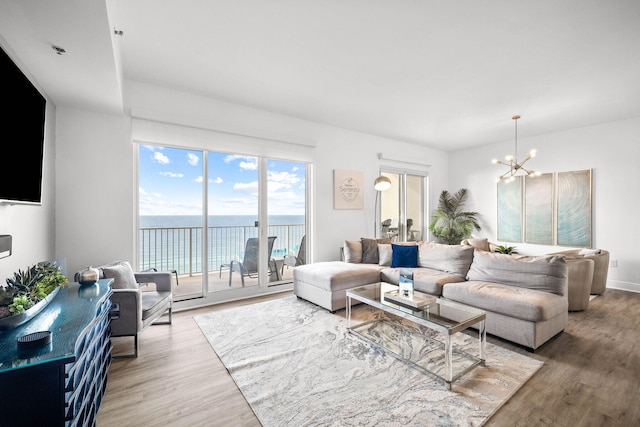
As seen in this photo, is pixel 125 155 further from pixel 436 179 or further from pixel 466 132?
pixel 436 179

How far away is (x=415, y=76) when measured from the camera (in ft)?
10.5

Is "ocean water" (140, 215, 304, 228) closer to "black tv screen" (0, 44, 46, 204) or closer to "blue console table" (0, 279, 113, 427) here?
"black tv screen" (0, 44, 46, 204)

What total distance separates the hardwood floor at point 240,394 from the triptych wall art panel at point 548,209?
2.64m

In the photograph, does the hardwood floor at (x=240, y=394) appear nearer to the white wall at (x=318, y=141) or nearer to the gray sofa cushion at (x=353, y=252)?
the gray sofa cushion at (x=353, y=252)

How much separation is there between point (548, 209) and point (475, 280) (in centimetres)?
331

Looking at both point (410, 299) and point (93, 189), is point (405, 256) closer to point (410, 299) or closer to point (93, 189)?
point (410, 299)

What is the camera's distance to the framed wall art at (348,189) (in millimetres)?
5047

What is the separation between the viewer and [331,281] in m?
3.47

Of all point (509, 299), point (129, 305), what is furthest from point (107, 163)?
point (509, 299)

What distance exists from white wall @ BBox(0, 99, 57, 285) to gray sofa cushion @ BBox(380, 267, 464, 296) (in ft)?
11.8

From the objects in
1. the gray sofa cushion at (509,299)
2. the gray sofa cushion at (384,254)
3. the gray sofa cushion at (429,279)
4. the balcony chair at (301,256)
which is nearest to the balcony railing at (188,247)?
the balcony chair at (301,256)

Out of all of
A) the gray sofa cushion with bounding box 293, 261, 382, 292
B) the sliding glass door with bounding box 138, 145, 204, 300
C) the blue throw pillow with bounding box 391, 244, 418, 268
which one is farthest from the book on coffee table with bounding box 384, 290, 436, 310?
the sliding glass door with bounding box 138, 145, 204, 300

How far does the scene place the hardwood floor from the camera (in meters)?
1.73

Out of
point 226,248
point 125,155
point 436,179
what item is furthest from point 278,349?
point 436,179
